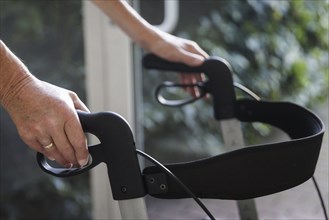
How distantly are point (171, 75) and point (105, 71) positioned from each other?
0.81 ft

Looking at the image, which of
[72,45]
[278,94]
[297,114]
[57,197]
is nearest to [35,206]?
[57,197]

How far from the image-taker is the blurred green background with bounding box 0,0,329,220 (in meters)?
1.65

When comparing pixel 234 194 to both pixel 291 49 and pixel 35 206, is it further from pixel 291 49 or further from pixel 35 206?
pixel 35 206

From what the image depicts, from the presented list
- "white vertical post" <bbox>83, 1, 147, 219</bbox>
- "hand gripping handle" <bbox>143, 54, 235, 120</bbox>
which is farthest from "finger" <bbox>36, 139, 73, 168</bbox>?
"white vertical post" <bbox>83, 1, 147, 219</bbox>

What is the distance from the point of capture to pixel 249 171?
0.72 m

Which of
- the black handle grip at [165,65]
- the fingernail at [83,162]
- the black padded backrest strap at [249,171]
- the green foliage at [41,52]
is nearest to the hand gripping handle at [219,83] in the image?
the black handle grip at [165,65]

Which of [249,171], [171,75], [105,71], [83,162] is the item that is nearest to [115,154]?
[83,162]

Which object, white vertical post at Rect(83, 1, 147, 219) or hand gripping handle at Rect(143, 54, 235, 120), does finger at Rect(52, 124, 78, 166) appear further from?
white vertical post at Rect(83, 1, 147, 219)

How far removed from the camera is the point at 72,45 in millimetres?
1679

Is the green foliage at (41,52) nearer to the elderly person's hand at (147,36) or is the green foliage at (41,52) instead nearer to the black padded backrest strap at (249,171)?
the elderly person's hand at (147,36)

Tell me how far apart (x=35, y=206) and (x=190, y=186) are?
4.09 feet

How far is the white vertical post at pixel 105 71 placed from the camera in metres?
1.54

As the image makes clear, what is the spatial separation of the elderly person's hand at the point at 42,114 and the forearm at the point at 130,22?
43 cm

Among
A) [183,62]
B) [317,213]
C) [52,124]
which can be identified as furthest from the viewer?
[317,213]
